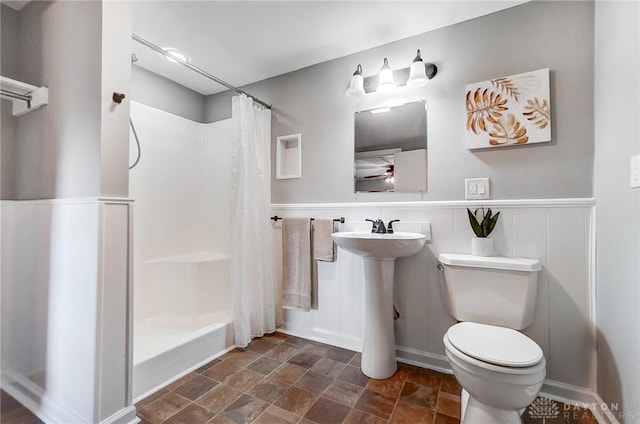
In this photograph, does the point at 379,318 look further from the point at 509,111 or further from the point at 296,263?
the point at 509,111

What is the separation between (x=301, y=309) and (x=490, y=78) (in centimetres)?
204

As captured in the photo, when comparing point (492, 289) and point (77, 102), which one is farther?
point (492, 289)

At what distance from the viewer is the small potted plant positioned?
1.55m

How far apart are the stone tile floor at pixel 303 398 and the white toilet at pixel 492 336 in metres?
0.25

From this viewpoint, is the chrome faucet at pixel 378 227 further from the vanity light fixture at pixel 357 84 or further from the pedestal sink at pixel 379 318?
the vanity light fixture at pixel 357 84

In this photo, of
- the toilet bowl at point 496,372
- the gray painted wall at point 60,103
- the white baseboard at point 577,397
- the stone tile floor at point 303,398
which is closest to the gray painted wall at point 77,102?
the gray painted wall at point 60,103

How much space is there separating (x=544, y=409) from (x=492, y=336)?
627 mm

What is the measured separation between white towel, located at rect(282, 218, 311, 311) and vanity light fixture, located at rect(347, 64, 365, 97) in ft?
3.24

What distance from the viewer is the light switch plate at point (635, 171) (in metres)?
1.04

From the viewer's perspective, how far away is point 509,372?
100 centimetres

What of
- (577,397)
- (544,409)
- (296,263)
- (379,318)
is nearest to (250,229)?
(296,263)

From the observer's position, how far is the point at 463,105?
1.70 meters

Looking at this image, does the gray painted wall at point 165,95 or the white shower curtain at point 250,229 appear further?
the gray painted wall at point 165,95

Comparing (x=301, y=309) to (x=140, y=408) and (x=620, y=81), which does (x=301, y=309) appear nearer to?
(x=140, y=408)
